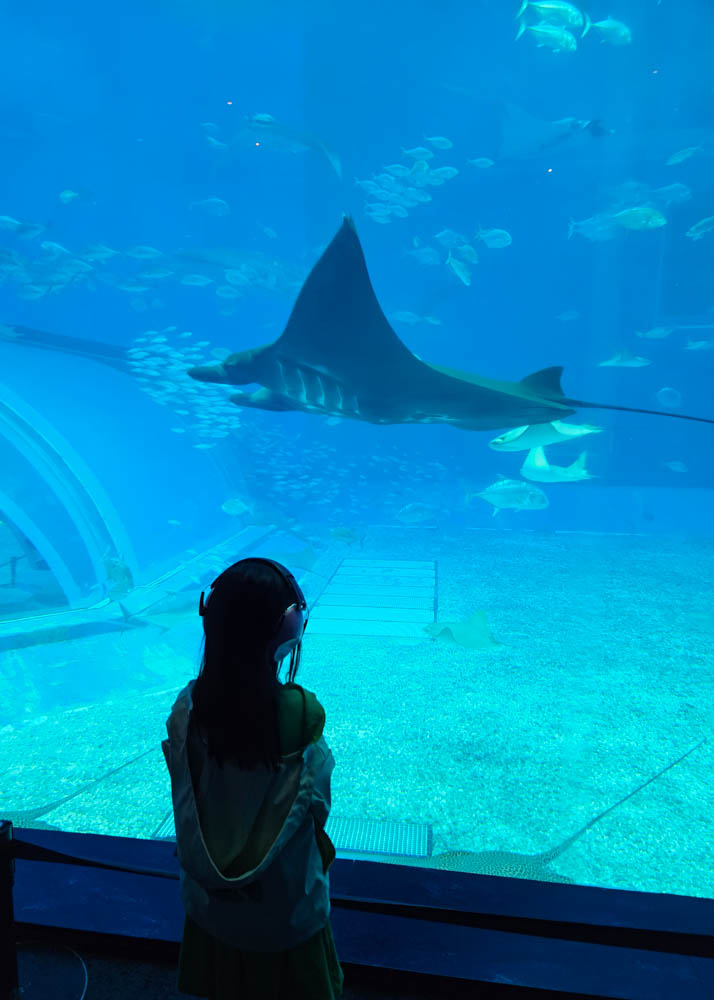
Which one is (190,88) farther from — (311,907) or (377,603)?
(311,907)

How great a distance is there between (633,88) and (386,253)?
8413mm

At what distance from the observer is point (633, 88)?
1653cm

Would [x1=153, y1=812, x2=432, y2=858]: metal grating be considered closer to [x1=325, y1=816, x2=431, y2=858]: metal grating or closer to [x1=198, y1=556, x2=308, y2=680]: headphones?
[x1=325, y1=816, x2=431, y2=858]: metal grating

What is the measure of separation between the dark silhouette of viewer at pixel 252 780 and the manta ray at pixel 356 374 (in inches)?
123

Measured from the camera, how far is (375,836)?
2094mm

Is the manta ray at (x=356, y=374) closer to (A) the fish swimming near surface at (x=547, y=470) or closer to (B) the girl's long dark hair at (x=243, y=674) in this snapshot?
(B) the girl's long dark hair at (x=243, y=674)

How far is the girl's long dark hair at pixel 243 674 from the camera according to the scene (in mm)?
732

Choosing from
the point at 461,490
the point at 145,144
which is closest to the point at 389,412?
the point at 461,490

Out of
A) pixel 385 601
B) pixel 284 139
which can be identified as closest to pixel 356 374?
pixel 385 601

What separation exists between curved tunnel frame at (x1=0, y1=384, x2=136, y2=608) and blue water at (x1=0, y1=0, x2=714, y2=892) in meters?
2.56

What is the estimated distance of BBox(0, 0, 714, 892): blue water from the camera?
45.7 ft

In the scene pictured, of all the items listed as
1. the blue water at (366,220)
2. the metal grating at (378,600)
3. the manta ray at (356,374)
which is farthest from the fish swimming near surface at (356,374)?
the blue water at (366,220)

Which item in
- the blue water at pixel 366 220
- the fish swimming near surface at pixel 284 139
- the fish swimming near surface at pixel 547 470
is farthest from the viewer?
the blue water at pixel 366 220

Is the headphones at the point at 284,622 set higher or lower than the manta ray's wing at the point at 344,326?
lower
